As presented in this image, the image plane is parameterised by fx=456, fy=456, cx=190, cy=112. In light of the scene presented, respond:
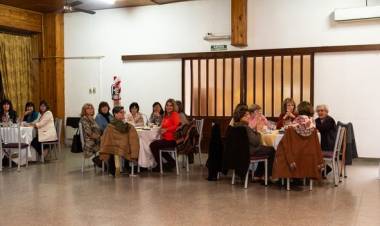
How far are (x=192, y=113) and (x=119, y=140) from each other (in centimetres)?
341

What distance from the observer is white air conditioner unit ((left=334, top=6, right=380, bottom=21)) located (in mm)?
7984

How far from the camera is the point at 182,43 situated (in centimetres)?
988

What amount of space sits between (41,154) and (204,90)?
3.56 meters

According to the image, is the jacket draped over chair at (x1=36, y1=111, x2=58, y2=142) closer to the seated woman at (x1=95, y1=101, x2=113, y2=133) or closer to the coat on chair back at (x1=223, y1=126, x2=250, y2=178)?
the seated woman at (x1=95, y1=101, x2=113, y2=133)

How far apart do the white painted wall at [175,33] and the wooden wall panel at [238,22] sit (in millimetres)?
315

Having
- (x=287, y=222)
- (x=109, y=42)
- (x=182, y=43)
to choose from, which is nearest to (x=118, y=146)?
(x=287, y=222)

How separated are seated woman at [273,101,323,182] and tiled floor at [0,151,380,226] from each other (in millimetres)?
261

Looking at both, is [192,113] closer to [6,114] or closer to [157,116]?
[157,116]

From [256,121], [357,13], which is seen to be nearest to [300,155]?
[256,121]

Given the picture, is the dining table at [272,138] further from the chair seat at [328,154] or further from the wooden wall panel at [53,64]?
the wooden wall panel at [53,64]

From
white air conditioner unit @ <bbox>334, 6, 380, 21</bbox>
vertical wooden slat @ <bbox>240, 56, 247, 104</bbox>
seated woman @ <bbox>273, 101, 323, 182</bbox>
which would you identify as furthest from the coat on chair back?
white air conditioner unit @ <bbox>334, 6, 380, 21</bbox>

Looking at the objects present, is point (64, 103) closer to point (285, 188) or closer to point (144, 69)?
point (144, 69)

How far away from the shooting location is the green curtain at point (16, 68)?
1041 cm

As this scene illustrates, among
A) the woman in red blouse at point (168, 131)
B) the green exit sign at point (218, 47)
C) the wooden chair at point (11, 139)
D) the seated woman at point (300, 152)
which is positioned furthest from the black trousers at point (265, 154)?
the wooden chair at point (11, 139)
